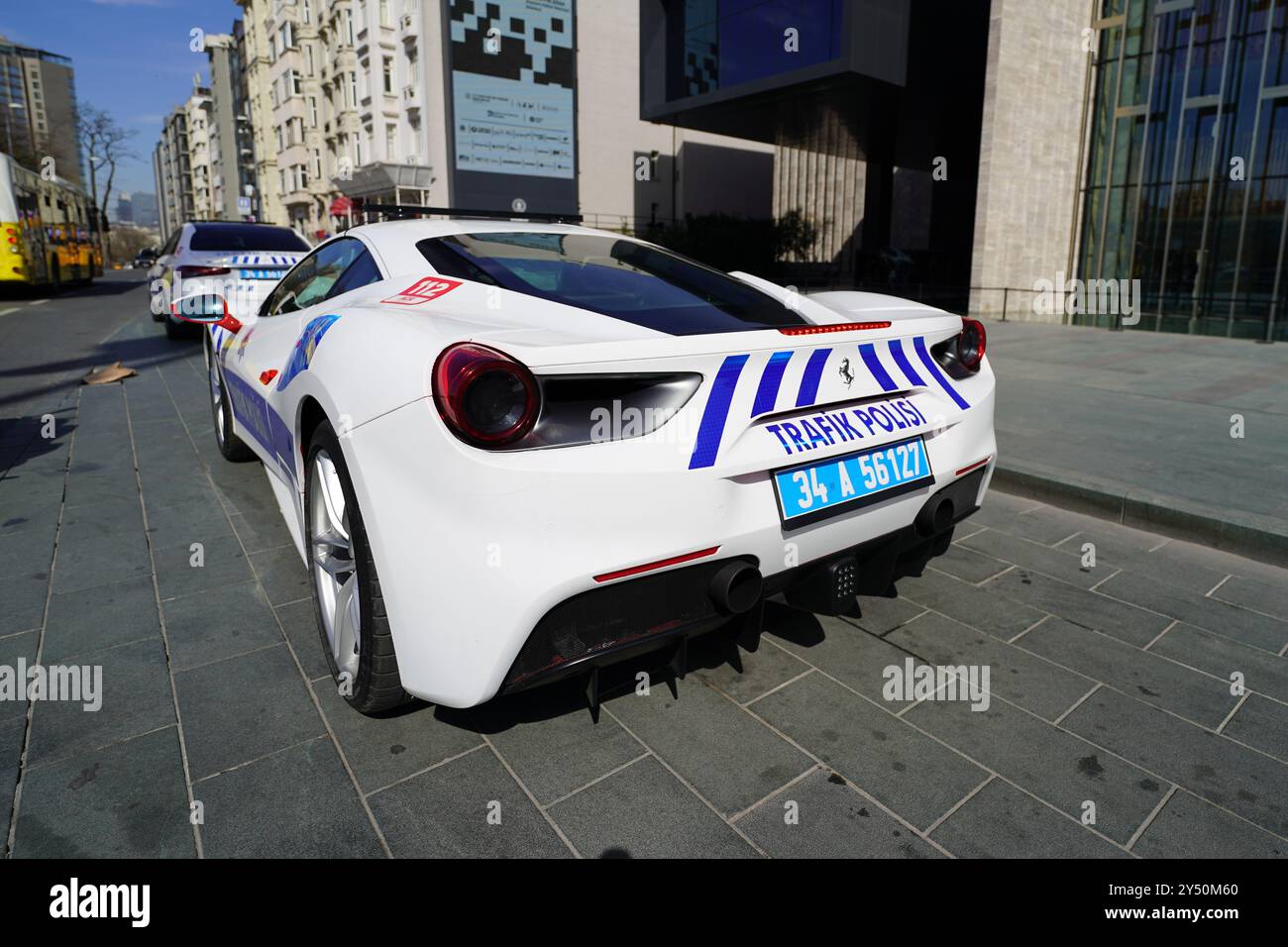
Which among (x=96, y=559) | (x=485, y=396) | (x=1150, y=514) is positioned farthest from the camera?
(x=1150, y=514)

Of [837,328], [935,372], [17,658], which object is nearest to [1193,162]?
[935,372]

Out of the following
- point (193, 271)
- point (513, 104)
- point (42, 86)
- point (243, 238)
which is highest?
point (42, 86)

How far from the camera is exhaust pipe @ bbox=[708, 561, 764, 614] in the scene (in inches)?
78.5

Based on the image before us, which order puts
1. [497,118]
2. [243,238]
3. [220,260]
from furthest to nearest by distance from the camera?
[497,118], [243,238], [220,260]

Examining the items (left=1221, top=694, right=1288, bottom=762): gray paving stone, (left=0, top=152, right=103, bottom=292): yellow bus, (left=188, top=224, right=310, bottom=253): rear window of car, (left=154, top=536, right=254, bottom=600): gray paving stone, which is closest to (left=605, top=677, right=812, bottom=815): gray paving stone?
(left=1221, top=694, right=1288, bottom=762): gray paving stone

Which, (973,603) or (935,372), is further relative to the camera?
(973,603)

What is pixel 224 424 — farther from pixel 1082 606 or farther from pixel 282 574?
pixel 1082 606

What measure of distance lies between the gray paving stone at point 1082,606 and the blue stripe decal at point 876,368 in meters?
1.41

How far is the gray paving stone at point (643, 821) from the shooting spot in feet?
6.21

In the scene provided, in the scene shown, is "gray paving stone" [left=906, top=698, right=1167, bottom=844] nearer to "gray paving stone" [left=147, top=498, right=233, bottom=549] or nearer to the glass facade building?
"gray paving stone" [left=147, top=498, right=233, bottom=549]

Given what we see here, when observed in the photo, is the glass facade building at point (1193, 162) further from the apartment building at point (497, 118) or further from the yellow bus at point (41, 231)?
the yellow bus at point (41, 231)

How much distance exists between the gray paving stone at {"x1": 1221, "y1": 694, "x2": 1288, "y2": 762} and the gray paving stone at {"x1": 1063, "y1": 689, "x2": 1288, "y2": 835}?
58 millimetres

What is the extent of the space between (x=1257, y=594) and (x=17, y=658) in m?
4.83

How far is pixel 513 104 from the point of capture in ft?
127
